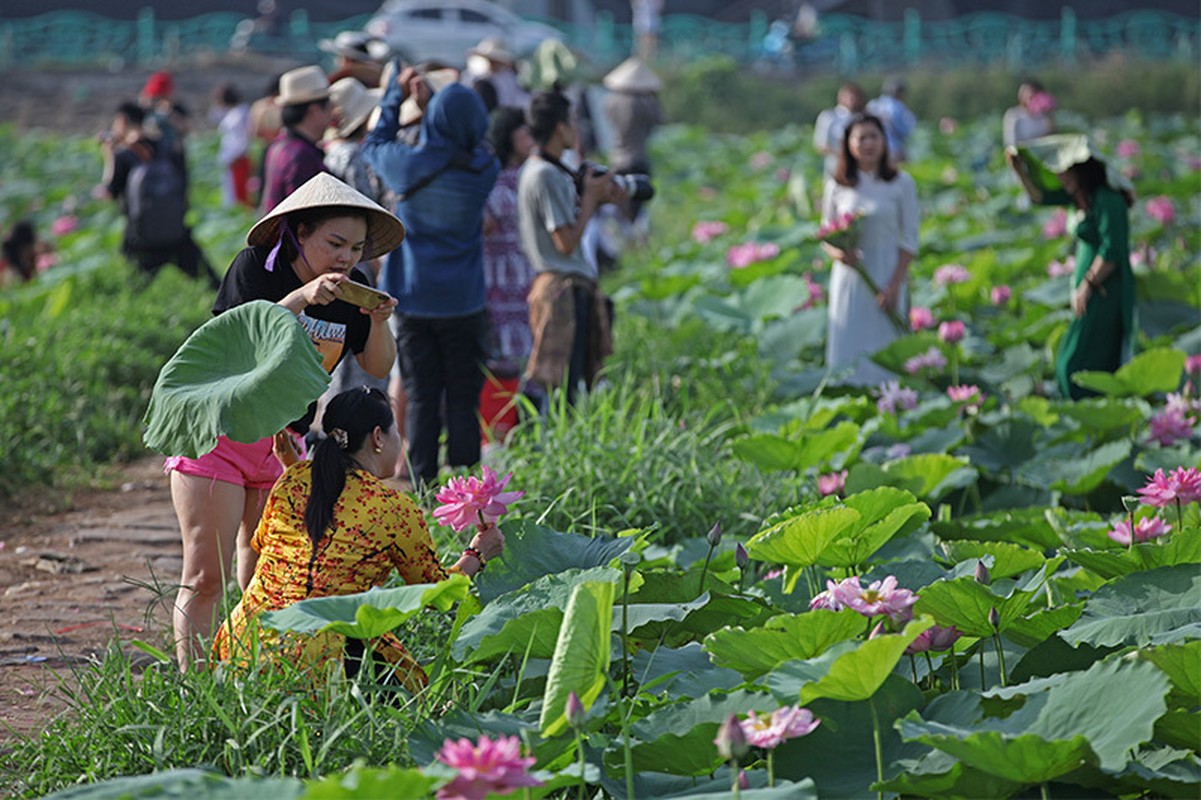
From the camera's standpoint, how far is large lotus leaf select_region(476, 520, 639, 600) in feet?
10.5

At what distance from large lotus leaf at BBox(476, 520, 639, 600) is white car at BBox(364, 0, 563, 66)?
60.4ft

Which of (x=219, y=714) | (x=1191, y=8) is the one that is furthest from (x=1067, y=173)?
(x=1191, y=8)

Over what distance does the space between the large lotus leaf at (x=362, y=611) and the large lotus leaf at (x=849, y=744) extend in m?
0.62

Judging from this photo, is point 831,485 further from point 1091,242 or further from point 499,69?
point 499,69

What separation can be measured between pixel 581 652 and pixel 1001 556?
47.2 inches

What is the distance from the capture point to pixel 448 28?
22641 mm

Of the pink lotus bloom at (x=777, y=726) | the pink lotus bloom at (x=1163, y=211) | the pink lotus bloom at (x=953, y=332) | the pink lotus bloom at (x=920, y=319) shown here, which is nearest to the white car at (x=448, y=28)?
the pink lotus bloom at (x=1163, y=211)

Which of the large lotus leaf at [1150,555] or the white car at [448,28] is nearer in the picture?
the large lotus leaf at [1150,555]

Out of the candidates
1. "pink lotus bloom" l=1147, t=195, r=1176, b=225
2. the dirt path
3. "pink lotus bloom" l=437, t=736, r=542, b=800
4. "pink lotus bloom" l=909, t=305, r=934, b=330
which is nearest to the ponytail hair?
the dirt path

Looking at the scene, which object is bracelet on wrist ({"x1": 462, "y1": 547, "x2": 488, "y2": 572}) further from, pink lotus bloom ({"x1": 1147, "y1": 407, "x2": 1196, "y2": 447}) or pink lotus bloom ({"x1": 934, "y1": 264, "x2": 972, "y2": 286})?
pink lotus bloom ({"x1": 934, "y1": 264, "x2": 972, "y2": 286})

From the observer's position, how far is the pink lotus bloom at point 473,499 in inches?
122

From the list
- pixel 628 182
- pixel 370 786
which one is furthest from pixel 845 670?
pixel 628 182

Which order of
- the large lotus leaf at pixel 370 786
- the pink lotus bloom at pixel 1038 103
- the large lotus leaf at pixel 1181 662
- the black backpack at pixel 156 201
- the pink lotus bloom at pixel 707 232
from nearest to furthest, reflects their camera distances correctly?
the large lotus leaf at pixel 370 786
the large lotus leaf at pixel 1181 662
the black backpack at pixel 156 201
the pink lotus bloom at pixel 707 232
the pink lotus bloom at pixel 1038 103

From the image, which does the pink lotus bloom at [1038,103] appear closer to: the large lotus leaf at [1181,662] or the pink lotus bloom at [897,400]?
the pink lotus bloom at [897,400]
